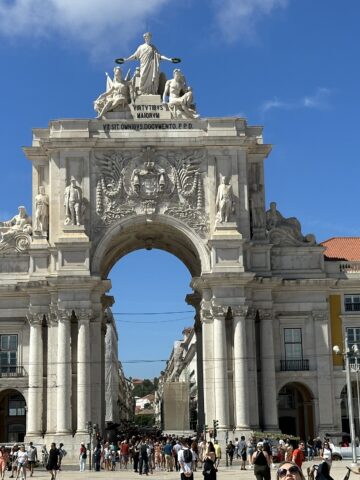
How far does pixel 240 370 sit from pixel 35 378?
40.0 ft

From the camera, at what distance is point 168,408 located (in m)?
76.9

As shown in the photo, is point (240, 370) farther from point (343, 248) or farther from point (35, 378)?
point (343, 248)

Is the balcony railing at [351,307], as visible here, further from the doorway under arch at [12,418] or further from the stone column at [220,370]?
the doorway under arch at [12,418]

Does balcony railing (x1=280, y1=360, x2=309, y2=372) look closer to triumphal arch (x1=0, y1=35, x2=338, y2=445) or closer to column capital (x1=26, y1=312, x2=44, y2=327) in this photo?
triumphal arch (x1=0, y1=35, x2=338, y2=445)

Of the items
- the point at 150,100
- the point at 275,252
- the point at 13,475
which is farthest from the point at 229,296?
the point at 13,475

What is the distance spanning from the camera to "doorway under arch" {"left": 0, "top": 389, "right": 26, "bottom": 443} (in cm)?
5438

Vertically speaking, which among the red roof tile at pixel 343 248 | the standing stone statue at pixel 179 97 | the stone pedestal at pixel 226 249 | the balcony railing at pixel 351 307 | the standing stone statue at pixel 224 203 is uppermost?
the standing stone statue at pixel 179 97

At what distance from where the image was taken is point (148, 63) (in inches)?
2153

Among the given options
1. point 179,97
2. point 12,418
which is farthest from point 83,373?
point 179,97

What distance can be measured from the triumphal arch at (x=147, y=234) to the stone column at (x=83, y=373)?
8cm

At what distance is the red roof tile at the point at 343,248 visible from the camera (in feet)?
191

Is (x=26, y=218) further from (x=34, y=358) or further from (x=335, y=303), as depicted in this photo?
(x=335, y=303)

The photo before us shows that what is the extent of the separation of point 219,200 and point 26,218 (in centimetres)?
1251

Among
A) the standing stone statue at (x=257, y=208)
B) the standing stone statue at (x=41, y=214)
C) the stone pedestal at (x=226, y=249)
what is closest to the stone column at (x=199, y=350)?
the stone pedestal at (x=226, y=249)
